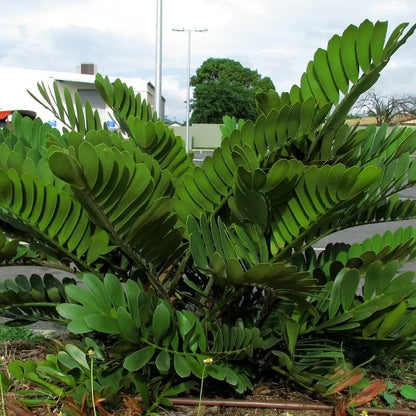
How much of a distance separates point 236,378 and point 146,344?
312 millimetres

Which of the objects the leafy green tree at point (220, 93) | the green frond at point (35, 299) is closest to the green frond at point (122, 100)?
the green frond at point (35, 299)

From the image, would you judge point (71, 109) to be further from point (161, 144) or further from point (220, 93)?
point (220, 93)

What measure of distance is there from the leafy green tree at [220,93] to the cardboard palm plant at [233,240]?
5283cm

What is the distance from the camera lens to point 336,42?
179cm

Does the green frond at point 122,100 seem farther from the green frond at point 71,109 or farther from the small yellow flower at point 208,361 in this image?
the small yellow flower at point 208,361

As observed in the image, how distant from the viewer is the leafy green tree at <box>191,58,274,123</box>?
57531 mm

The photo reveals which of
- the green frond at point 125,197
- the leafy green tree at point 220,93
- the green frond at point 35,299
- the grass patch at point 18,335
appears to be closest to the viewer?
the green frond at point 125,197

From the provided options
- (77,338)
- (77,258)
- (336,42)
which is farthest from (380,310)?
(77,338)

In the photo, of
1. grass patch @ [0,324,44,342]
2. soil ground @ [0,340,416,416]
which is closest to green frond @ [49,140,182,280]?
soil ground @ [0,340,416,416]

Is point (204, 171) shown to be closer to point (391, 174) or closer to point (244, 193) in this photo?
point (244, 193)

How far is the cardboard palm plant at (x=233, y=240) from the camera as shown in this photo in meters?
1.56

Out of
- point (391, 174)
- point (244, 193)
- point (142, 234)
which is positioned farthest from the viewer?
point (391, 174)

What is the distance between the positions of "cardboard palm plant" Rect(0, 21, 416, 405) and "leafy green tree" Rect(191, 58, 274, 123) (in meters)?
52.8

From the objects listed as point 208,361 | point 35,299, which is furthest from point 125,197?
point 35,299
